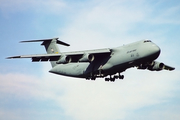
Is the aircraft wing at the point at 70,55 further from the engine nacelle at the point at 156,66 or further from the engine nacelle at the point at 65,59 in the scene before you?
the engine nacelle at the point at 156,66

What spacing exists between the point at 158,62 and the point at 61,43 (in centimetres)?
991

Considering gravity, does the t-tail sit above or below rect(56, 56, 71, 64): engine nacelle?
above

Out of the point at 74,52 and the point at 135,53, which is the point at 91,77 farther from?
the point at 135,53

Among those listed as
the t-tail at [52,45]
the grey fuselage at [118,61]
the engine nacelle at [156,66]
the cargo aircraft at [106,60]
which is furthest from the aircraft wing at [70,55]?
the engine nacelle at [156,66]

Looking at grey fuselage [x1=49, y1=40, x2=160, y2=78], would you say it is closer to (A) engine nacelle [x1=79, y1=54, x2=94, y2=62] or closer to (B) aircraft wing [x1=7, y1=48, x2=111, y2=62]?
(B) aircraft wing [x1=7, y1=48, x2=111, y2=62]

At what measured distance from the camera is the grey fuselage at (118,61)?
2603 centimetres

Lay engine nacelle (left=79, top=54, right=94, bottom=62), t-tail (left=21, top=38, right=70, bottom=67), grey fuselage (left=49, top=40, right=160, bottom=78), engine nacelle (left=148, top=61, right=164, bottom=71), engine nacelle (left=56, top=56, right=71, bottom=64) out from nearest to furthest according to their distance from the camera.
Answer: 1. grey fuselage (left=49, top=40, right=160, bottom=78)
2. engine nacelle (left=79, top=54, right=94, bottom=62)
3. engine nacelle (left=56, top=56, right=71, bottom=64)
4. engine nacelle (left=148, top=61, right=164, bottom=71)
5. t-tail (left=21, top=38, right=70, bottom=67)

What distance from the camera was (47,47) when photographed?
34469 millimetres

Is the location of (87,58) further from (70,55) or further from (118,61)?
(118,61)

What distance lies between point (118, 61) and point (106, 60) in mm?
1509

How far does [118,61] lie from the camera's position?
1071 inches

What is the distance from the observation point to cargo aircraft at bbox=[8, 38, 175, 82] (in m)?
26.2

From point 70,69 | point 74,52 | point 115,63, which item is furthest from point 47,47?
point 115,63

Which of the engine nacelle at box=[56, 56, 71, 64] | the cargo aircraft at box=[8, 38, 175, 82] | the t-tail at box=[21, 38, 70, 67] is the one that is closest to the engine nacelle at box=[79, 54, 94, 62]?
the cargo aircraft at box=[8, 38, 175, 82]
